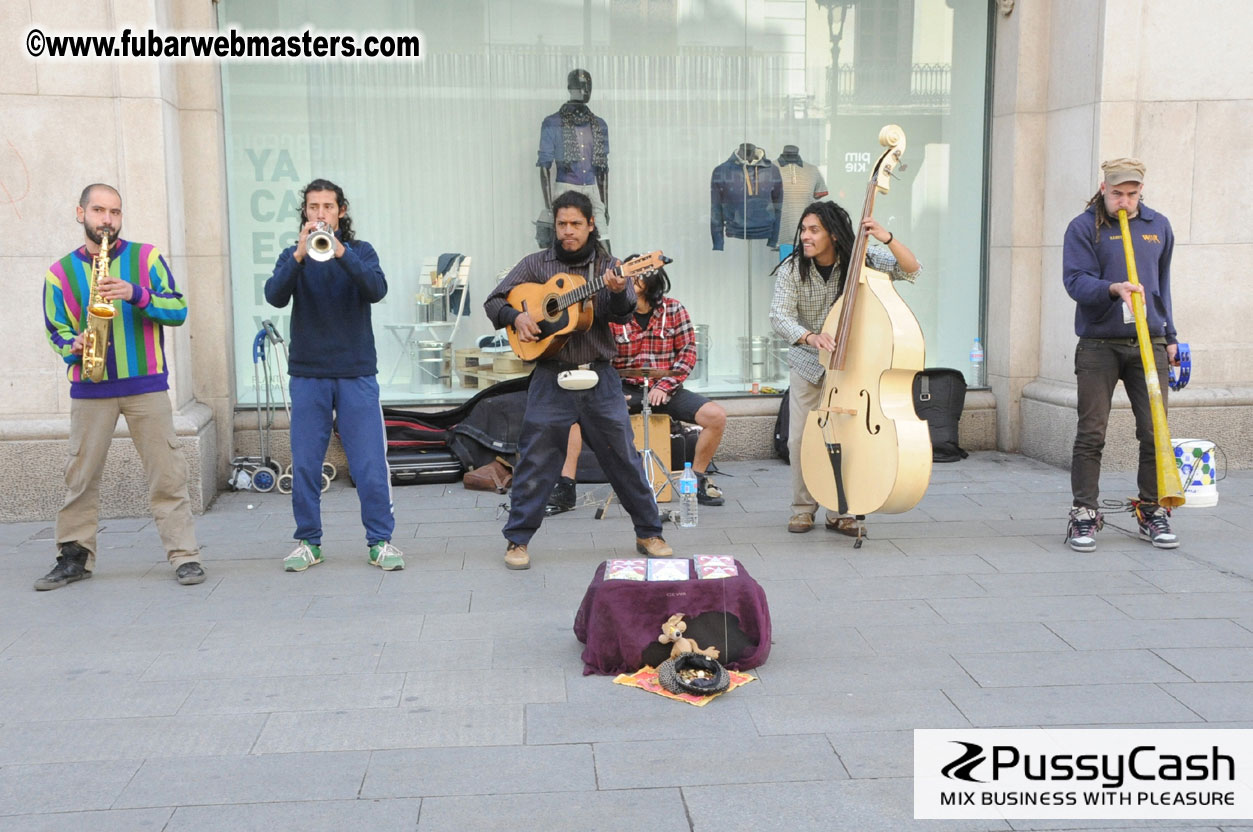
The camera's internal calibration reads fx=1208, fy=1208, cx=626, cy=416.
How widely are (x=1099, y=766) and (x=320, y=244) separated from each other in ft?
12.8

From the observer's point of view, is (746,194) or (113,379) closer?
(113,379)

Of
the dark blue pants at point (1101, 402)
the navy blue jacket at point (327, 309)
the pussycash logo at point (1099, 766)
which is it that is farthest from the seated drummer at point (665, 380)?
the pussycash logo at point (1099, 766)

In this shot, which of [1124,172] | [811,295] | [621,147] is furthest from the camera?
[621,147]

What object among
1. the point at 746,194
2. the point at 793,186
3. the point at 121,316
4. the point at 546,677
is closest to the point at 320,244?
the point at 121,316

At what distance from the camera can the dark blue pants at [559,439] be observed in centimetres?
593

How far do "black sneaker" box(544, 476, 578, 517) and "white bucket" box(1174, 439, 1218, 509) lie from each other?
3614 mm

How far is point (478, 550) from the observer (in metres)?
6.47

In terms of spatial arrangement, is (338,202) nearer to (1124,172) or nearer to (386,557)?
(386,557)

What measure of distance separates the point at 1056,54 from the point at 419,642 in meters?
6.43

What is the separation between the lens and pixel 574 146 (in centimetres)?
912

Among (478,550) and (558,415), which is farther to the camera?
(478,550)

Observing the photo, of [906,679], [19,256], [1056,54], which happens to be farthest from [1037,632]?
[19,256]

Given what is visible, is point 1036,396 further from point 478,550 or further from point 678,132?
point 478,550

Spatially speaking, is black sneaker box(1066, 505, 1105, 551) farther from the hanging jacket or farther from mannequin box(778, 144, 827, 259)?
the hanging jacket
